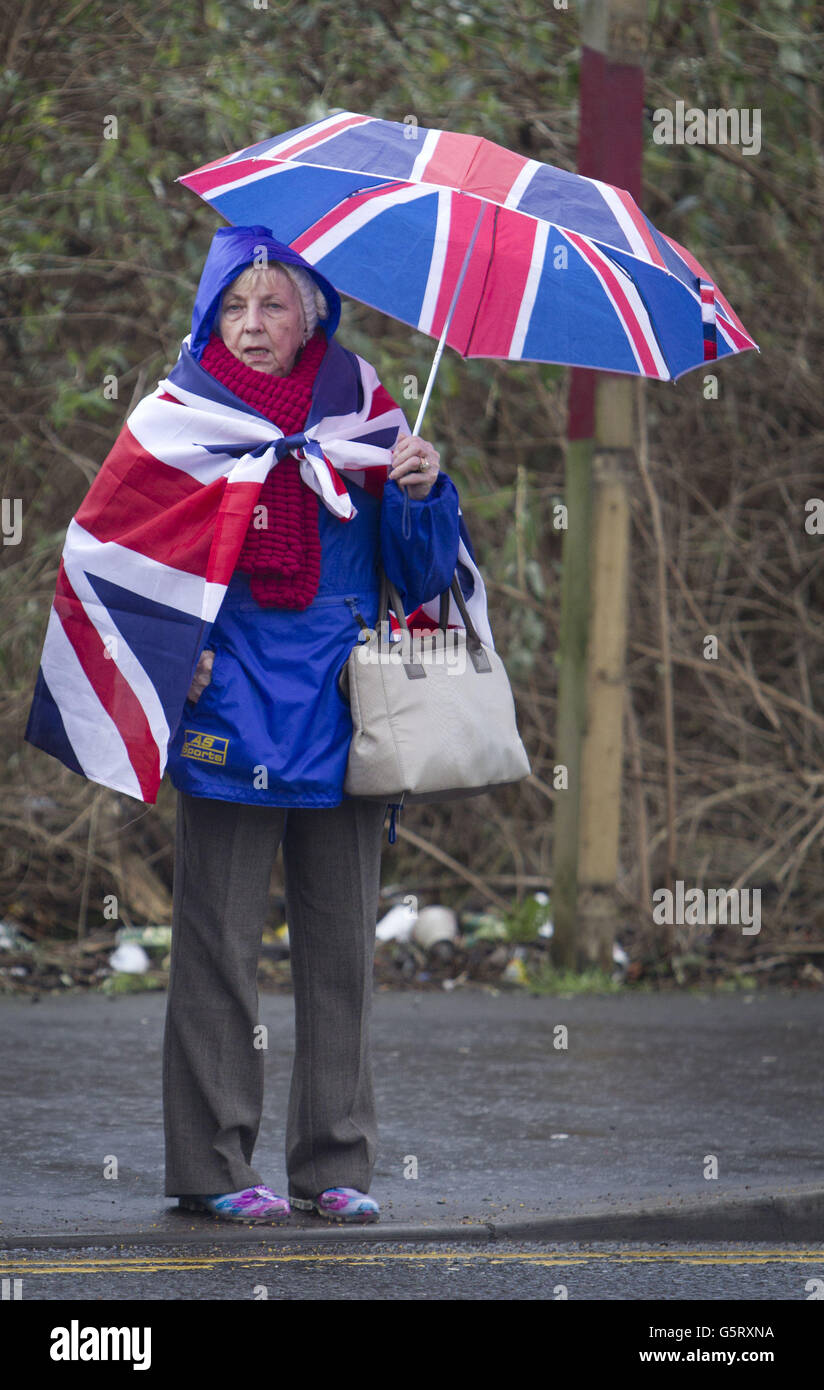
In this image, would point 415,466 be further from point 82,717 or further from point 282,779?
point 82,717

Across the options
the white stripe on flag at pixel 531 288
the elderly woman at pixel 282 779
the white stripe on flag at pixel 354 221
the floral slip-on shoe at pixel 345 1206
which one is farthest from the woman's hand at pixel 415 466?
the floral slip-on shoe at pixel 345 1206

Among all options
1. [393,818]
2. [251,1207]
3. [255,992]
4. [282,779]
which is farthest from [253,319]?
[251,1207]

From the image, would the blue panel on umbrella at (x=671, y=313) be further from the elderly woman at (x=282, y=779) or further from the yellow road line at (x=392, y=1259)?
the yellow road line at (x=392, y=1259)

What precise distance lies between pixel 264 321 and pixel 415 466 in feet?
1.57

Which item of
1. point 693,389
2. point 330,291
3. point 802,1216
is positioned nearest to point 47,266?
point 693,389

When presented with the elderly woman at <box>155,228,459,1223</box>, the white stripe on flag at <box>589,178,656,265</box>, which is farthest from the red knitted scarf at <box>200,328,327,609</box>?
the white stripe on flag at <box>589,178,656,265</box>

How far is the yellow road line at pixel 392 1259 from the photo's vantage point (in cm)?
409

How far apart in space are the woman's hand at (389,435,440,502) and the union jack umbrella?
0.10 m

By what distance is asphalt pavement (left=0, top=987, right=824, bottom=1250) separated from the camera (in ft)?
15.0

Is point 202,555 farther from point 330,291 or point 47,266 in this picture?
point 47,266

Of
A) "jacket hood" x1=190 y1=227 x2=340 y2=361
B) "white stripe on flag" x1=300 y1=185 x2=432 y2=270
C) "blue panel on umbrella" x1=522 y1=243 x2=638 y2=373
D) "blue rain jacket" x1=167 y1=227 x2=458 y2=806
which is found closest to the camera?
"blue rain jacket" x1=167 y1=227 x2=458 y2=806

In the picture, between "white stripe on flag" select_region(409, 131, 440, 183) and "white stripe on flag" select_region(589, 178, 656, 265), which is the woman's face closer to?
"white stripe on flag" select_region(409, 131, 440, 183)

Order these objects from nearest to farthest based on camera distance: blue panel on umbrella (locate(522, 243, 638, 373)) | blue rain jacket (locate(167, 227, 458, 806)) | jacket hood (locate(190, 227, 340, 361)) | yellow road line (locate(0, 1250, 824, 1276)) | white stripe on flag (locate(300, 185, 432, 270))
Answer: yellow road line (locate(0, 1250, 824, 1276)), blue rain jacket (locate(167, 227, 458, 806)), jacket hood (locate(190, 227, 340, 361)), blue panel on umbrella (locate(522, 243, 638, 373)), white stripe on flag (locate(300, 185, 432, 270))

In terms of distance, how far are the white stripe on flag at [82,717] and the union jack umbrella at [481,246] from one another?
96 cm
